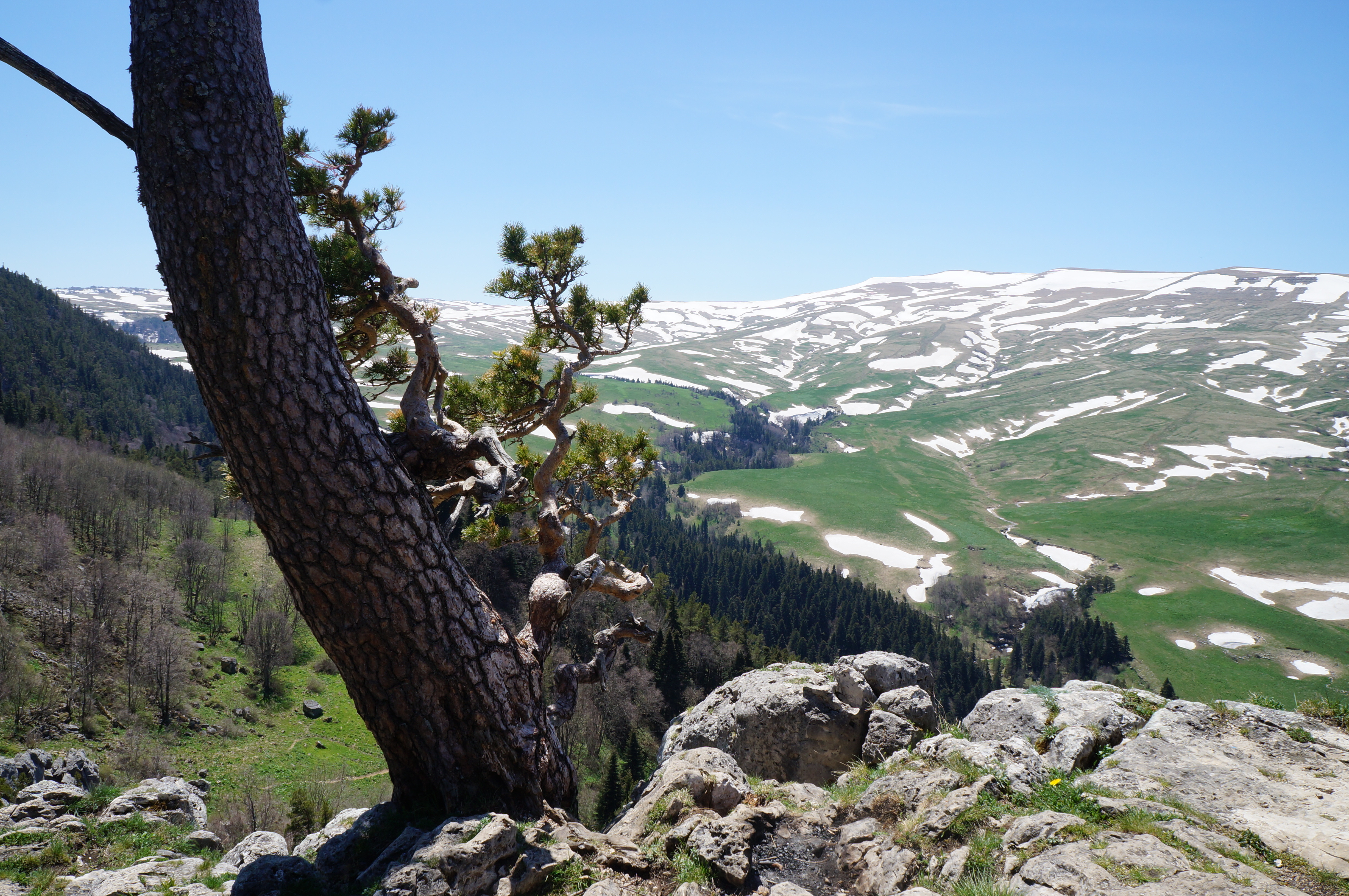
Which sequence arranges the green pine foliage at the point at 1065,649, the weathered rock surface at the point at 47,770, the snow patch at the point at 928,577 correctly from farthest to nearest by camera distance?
the snow patch at the point at 928,577, the green pine foliage at the point at 1065,649, the weathered rock surface at the point at 47,770

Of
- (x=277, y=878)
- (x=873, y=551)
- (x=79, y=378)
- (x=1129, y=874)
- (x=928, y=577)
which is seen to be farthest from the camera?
(x=873, y=551)

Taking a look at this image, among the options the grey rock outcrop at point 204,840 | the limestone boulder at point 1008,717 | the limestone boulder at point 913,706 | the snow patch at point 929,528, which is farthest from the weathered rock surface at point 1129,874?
the snow patch at point 929,528

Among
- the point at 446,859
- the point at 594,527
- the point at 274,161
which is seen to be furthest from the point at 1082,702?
the point at 274,161

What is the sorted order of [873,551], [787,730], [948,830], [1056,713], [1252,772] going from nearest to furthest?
1. [948,830]
2. [1252,772]
3. [1056,713]
4. [787,730]
5. [873,551]

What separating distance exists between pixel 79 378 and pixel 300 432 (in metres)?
195

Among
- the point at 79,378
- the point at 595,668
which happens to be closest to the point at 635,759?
the point at 595,668

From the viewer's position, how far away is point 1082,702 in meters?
8.95

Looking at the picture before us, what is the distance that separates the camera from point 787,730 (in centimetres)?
1130

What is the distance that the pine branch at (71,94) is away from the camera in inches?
167

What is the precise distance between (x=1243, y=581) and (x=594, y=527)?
171 meters

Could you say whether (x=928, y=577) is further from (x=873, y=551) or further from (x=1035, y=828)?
(x=1035, y=828)

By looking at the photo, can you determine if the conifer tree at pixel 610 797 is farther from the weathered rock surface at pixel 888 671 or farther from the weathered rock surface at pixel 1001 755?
the weathered rock surface at pixel 1001 755

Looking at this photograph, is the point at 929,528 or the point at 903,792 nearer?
the point at 903,792

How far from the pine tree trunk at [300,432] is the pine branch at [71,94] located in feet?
0.54
